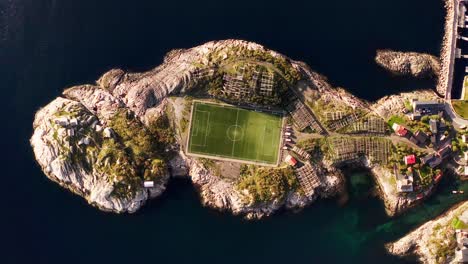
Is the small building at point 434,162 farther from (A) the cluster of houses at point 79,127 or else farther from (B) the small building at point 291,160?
(A) the cluster of houses at point 79,127

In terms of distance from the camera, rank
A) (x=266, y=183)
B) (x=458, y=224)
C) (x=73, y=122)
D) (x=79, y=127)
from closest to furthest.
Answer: (x=73, y=122), (x=79, y=127), (x=266, y=183), (x=458, y=224)

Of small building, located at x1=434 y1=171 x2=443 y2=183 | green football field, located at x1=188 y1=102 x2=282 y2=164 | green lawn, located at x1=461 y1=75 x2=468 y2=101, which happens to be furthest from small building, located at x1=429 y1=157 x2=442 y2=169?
green football field, located at x1=188 y1=102 x2=282 y2=164

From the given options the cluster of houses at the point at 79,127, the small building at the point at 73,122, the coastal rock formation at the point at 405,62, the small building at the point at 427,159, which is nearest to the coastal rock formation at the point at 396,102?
the coastal rock formation at the point at 405,62

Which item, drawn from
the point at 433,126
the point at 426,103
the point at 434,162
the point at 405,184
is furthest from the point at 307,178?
the point at 426,103

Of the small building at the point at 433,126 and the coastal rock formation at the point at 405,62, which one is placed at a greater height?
the coastal rock formation at the point at 405,62

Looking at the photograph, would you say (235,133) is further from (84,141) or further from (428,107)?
(428,107)

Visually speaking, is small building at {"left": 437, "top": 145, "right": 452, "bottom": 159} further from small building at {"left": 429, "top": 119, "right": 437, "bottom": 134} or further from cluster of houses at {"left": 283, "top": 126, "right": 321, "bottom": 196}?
cluster of houses at {"left": 283, "top": 126, "right": 321, "bottom": 196}

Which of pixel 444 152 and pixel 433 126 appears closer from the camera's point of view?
pixel 433 126
